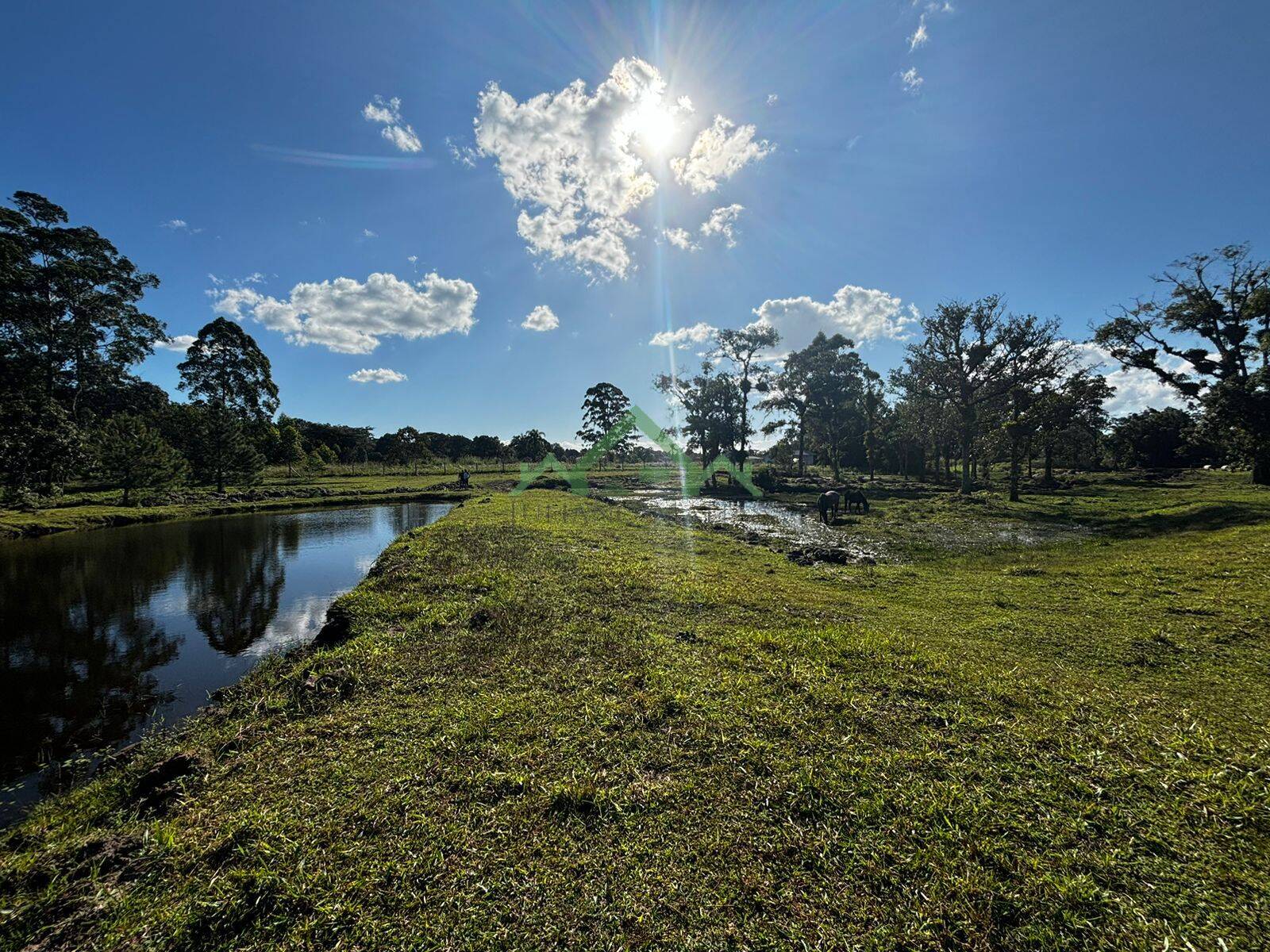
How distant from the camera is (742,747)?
4797mm

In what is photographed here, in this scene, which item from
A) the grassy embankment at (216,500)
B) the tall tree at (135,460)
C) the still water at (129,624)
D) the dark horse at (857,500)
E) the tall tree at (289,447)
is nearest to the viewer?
the still water at (129,624)

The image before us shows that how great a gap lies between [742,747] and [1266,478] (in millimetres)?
40795

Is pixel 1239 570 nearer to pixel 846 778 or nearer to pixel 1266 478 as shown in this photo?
pixel 846 778

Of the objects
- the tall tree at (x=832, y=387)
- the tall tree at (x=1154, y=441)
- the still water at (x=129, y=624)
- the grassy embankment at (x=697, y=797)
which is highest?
the tall tree at (x=832, y=387)

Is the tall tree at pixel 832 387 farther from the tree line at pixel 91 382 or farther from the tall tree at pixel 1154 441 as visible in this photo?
the tree line at pixel 91 382

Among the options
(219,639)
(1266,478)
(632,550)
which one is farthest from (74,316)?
(1266,478)

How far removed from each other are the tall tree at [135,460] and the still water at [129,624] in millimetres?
12448

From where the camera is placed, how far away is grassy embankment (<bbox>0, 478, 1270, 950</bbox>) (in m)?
2.98

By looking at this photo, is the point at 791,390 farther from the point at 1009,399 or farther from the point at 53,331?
the point at 53,331

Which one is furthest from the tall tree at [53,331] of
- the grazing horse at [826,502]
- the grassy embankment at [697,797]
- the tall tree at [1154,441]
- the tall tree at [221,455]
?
the tall tree at [1154,441]

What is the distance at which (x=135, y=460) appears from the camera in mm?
31297

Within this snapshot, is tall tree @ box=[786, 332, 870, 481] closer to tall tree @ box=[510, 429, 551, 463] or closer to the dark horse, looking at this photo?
the dark horse

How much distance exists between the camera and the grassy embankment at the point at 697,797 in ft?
9.78

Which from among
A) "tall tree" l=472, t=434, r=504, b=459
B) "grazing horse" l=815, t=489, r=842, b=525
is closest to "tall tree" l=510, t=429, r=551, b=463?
"tall tree" l=472, t=434, r=504, b=459
